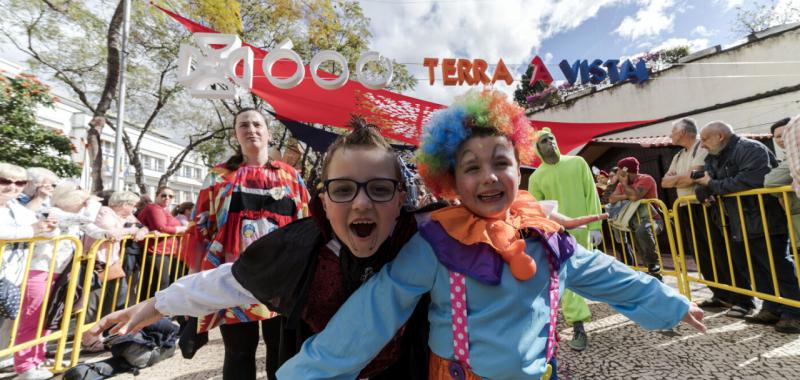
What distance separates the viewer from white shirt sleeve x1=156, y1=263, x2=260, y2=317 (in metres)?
1.21

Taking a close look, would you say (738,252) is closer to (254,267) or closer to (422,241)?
(422,241)

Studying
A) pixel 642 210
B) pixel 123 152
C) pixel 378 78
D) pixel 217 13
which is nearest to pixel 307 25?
pixel 217 13

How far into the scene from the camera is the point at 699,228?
12.7 feet

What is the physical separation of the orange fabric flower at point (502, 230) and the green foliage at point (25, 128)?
12071 millimetres

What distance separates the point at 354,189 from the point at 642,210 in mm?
4793

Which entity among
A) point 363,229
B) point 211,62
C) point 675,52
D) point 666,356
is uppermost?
point 675,52

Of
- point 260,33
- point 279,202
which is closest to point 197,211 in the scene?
point 279,202

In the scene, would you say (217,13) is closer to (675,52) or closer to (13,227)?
(13,227)

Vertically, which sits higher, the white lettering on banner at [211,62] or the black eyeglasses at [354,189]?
the white lettering on banner at [211,62]

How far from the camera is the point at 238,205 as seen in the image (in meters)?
2.04

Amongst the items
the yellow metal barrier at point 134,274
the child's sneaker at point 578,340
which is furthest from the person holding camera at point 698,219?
the yellow metal barrier at point 134,274

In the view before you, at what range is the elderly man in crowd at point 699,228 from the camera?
3.64 metres

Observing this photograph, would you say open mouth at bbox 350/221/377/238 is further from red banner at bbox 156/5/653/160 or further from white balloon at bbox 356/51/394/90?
white balloon at bbox 356/51/394/90

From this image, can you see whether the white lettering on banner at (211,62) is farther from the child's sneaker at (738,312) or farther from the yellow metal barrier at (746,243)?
the child's sneaker at (738,312)
